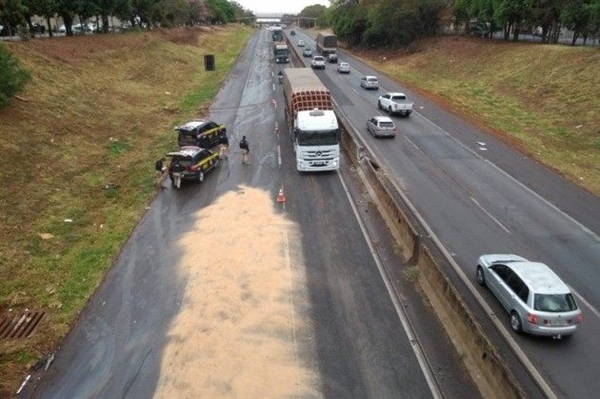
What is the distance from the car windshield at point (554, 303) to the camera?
13.6 meters

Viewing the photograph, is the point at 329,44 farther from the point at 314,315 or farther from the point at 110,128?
the point at 314,315

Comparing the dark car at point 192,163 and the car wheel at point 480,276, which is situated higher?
the dark car at point 192,163

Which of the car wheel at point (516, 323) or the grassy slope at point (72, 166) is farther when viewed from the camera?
the grassy slope at point (72, 166)

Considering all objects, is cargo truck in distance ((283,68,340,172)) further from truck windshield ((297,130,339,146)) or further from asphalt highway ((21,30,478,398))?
asphalt highway ((21,30,478,398))

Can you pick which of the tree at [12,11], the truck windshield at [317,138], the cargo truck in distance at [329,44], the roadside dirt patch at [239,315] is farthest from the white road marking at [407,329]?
→ the cargo truck in distance at [329,44]

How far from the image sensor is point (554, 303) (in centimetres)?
1372

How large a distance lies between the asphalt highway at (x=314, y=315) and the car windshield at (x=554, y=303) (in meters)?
2.86

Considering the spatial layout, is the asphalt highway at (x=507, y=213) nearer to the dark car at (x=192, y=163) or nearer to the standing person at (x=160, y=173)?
the dark car at (x=192, y=163)

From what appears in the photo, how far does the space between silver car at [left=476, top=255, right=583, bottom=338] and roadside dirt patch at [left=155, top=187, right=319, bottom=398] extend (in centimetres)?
624

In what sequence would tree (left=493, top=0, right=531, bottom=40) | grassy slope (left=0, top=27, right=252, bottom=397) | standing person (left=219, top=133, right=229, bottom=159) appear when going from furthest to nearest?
1. tree (left=493, top=0, right=531, bottom=40)
2. standing person (left=219, top=133, right=229, bottom=159)
3. grassy slope (left=0, top=27, right=252, bottom=397)

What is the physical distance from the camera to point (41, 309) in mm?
16062

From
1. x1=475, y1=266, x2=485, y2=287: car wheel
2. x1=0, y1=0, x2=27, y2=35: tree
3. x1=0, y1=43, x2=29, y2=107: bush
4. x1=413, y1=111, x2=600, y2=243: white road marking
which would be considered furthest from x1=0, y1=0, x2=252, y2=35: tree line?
x1=475, y1=266, x2=485, y2=287: car wheel

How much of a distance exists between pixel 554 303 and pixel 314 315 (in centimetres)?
695

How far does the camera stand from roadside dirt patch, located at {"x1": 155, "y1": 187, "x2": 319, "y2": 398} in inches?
487
